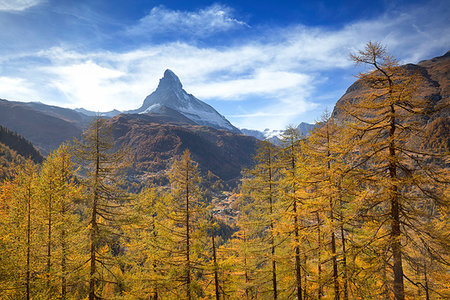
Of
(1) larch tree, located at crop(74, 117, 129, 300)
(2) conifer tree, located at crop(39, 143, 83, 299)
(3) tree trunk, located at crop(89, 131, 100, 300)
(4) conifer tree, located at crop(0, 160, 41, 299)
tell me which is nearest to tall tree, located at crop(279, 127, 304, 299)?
(1) larch tree, located at crop(74, 117, 129, 300)

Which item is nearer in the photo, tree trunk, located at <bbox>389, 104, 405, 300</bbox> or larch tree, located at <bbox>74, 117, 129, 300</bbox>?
tree trunk, located at <bbox>389, 104, 405, 300</bbox>

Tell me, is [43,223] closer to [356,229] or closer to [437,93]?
[356,229]

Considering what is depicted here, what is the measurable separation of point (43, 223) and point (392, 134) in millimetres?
19068

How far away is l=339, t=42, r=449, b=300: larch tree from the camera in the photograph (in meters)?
7.03

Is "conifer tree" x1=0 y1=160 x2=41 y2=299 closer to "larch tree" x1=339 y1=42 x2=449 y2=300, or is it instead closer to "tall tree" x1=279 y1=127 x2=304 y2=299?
"tall tree" x1=279 y1=127 x2=304 y2=299

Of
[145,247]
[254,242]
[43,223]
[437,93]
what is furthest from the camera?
[437,93]

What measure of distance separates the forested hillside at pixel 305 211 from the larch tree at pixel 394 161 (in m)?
0.05

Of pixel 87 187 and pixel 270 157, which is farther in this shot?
pixel 270 157

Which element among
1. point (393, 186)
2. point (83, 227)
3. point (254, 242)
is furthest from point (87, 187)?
point (393, 186)

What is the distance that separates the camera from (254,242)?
14555mm

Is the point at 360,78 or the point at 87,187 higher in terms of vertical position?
the point at 360,78

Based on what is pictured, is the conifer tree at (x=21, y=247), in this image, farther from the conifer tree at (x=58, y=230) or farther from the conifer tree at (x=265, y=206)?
the conifer tree at (x=265, y=206)

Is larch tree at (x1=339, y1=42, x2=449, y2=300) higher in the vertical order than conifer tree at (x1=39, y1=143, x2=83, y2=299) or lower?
higher

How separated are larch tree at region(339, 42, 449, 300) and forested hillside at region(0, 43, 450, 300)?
1.8 inches
